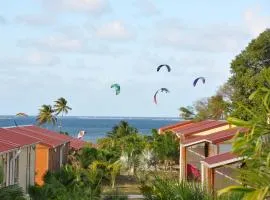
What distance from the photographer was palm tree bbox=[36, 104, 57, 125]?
3531 inches

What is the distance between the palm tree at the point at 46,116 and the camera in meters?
89.7

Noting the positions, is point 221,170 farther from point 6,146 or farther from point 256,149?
point 256,149

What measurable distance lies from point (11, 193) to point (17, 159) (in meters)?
12.4

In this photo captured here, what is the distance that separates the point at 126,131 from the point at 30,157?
3413cm

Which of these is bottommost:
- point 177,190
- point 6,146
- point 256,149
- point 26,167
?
point 26,167

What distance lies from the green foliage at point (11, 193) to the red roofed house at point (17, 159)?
655 cm

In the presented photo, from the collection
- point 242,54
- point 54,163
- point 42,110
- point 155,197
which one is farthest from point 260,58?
point 42,110

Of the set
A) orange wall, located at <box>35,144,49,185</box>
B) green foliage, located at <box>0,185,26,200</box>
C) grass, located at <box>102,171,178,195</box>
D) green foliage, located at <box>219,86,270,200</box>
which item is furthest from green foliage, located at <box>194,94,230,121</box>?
green foliage, located at <box>219,86,270,200</box>

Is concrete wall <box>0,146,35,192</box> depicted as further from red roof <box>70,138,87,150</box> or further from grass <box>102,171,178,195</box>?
red roof <box>70,138,87,150</box>

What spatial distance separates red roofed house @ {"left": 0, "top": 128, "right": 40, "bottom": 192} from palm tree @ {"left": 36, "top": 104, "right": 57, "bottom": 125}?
194ft

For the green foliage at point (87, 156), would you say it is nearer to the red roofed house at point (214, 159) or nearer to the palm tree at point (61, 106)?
the red roofed house at point (214, 159)

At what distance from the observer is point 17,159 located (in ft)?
85.1

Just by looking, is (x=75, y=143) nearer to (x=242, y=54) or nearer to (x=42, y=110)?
(x=242, y=54)

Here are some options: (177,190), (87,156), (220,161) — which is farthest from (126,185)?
(177,190)
